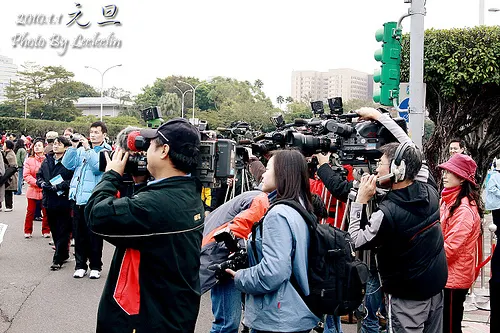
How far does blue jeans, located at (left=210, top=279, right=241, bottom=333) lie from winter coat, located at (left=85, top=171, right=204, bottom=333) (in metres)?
1.51

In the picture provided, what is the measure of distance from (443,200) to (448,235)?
469mm

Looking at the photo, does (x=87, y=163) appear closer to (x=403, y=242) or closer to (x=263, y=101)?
(x=403, y=242)

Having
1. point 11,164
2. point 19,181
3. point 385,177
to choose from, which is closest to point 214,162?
point 385,177

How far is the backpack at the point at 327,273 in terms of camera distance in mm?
3215

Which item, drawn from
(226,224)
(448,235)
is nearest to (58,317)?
(226,224)

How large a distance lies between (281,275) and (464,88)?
8.35 metres

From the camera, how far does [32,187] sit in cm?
1004

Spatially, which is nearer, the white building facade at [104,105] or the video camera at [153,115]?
the video camera at [153,115]

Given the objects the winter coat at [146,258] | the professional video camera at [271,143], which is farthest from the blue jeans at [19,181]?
the winter coat at [146,258]

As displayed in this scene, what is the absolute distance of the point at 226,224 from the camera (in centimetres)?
417

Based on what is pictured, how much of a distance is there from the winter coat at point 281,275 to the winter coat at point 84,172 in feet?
14.8

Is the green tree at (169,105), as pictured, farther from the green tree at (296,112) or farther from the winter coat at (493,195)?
the winter coat at (493,195)

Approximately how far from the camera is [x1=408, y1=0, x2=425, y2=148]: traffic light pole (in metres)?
6.15

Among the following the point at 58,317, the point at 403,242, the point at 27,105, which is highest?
the point at 27,105
